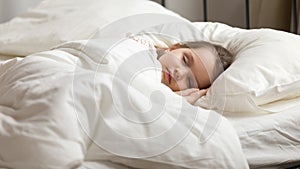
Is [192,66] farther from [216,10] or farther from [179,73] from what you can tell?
[216,10]

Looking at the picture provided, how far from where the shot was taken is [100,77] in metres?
1.06

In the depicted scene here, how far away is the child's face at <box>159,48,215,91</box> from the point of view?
136cm

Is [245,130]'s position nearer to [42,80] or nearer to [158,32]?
[42,80]

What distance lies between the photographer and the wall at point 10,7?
85.9 inches

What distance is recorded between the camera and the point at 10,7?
2.20m

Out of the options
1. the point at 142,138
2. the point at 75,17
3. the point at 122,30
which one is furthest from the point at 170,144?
the point at 75,17

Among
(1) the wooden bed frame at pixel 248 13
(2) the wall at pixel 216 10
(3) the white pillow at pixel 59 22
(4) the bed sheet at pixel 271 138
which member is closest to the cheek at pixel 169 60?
(4) the bed sheet at pixel 271 138

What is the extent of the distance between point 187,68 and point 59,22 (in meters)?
0.58

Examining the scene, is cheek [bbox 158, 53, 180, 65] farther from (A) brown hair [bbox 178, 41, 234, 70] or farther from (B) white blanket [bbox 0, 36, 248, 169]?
(B) white blanket [bbox 0, 36, 248, 169]

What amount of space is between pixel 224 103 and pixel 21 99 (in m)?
0.45

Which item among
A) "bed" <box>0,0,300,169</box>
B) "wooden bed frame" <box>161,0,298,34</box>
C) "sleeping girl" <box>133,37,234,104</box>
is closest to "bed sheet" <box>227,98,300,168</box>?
"bed" <box>0,0,300,169</box>

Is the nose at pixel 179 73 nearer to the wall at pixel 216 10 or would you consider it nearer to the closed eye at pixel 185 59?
the closed eye at pixel 185 59

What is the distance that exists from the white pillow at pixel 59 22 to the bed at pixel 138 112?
0.42 m

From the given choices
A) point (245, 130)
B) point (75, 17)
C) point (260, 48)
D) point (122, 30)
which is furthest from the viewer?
point (75, 17)
